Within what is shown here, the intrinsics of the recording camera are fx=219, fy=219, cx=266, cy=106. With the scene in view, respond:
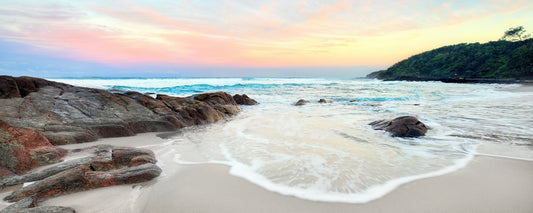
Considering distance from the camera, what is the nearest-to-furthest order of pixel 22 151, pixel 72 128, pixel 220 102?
pixel 22 151 → pixel 72 128 → pixel 220 102

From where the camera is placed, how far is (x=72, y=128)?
15.3 feet

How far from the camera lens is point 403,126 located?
5.47m

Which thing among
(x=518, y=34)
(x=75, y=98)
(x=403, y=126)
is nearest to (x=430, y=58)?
(x=518, y=34)

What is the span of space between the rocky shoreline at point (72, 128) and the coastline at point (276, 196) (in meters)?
0.20

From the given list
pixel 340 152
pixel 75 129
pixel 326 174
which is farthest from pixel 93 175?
pixel 340 152

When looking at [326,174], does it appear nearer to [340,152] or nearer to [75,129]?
[340,152]

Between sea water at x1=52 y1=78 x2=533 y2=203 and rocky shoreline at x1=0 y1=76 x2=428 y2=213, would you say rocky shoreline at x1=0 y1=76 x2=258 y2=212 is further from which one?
sea water at x1=52 y1=78 x2=533 y2=203

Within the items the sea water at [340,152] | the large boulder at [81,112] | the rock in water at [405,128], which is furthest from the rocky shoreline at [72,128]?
the rock in water at [405,128]

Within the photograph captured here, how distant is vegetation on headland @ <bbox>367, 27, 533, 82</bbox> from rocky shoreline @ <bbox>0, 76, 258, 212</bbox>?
167 ft

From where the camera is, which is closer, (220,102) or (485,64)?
(220,102)

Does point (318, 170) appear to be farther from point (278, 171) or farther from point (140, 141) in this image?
point (140, 141)

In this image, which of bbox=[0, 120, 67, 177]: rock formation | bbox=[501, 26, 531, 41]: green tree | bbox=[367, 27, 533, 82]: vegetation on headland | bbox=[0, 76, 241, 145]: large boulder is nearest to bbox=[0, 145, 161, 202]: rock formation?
bbox=[0, 120, 67, 177]: rock formation

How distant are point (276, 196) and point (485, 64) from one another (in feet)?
242

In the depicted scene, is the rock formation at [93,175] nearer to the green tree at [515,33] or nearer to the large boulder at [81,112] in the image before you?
the large boulder at [81,112]
